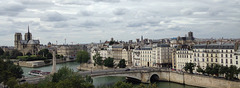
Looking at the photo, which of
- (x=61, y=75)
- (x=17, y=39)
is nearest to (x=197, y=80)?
(x=61, y=75)

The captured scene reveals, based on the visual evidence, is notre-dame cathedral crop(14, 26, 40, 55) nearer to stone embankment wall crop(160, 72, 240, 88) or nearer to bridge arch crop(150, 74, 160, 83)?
bridge arch crop(150, 74, 160, 83)

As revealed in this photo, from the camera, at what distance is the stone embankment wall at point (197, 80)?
43.6m

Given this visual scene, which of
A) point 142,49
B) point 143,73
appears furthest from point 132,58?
point 143,73

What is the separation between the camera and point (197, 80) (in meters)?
49.1

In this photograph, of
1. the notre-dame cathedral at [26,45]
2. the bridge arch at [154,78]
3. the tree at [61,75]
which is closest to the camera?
the tree at [61,75]

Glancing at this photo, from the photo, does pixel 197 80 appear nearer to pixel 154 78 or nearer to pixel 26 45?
pixel 154 78

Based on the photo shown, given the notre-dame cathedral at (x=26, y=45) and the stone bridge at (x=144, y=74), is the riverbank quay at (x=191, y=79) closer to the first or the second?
the stone bridge at (x=144, y=74)

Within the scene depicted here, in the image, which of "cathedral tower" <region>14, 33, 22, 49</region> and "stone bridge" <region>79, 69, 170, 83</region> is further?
"cathedral tower" <region>14, 33, 22, 49</region>

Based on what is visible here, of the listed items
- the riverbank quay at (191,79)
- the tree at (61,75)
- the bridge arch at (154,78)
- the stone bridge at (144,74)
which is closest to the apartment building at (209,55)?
the riverbank quay at (191,79)

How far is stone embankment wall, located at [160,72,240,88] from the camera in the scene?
4359 cm

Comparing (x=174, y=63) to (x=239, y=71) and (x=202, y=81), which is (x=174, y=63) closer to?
(x=202, y=81)

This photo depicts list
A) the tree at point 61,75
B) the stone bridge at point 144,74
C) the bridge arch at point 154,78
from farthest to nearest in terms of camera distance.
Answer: the bridge arch at point 154,78 < the stone bridge at point 144,74 < the tree at point 61,75

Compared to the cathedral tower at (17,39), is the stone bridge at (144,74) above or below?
below

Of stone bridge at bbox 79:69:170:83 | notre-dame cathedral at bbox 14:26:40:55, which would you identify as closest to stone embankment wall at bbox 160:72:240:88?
stone bridge at bbox 79:69:170:83
